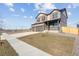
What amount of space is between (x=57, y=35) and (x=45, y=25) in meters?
0.24

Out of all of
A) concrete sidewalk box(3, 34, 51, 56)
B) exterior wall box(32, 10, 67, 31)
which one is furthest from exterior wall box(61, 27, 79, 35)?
concrete sidewalk box(3, 34, 51, 56)

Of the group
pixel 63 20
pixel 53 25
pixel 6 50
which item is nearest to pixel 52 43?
pixel 53 25

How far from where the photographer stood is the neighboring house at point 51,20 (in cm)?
223

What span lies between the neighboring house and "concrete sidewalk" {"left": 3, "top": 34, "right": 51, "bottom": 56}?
304 mm

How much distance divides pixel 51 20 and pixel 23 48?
0.59 metres

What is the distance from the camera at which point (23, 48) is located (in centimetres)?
218

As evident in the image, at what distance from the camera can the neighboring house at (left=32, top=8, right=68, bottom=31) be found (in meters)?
2.23

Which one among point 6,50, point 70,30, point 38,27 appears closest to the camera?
point 6,50

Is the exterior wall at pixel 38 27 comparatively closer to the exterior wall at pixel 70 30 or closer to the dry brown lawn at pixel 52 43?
the dry brown lawn at pixel 52 43

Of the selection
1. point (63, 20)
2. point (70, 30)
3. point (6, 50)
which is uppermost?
point (63, 20)

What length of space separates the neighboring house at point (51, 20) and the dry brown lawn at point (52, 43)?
11 centimetres

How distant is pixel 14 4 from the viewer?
2.18 metres

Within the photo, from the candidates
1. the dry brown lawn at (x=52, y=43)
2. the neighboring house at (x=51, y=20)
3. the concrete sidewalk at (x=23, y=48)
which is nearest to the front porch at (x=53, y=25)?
the neighboring house at (x=51, y=20)

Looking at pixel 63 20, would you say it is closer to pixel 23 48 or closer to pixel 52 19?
pixel 52 19
